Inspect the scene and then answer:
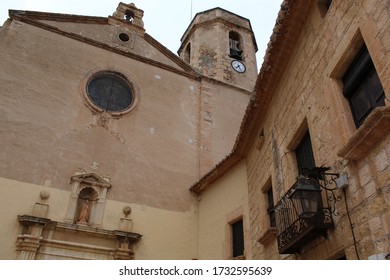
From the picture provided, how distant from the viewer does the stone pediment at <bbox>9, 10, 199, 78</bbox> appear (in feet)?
40.6

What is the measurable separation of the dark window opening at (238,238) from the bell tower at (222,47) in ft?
25.0

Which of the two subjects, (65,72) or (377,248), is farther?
(65,72)

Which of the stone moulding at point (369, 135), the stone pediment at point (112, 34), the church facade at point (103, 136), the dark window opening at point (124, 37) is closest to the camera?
the stone moulding at point (369, 135)

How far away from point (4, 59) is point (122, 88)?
372cm

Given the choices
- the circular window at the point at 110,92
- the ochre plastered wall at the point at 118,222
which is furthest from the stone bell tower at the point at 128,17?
the ochre plastered wall at the point at 118,222

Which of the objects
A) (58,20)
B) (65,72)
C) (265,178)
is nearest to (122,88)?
(65,72)

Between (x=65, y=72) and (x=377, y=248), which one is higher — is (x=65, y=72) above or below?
above

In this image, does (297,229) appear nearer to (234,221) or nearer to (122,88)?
(234,221)

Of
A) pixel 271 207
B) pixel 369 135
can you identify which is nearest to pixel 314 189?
pixel 369 135

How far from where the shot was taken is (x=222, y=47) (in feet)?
52.9

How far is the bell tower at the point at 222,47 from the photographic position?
1562 centimetres

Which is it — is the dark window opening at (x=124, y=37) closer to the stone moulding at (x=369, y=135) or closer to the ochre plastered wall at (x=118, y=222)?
the ochre plastered wall at (x=118, y=222)

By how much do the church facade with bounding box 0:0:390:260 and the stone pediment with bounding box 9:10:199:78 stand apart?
0.17ft

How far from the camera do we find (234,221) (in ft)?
30.0
